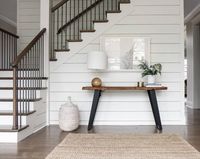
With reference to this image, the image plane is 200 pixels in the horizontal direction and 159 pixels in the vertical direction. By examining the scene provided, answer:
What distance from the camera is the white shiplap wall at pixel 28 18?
7086 millimetres

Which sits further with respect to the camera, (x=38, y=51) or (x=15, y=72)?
(x=38, y=51)

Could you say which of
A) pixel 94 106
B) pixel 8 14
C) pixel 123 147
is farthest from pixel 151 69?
pixel 8 14

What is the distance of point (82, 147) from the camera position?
10.4ft

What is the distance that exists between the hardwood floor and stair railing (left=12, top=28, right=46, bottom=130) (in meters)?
0.35

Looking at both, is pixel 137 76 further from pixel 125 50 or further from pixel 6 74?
pixel 6 74

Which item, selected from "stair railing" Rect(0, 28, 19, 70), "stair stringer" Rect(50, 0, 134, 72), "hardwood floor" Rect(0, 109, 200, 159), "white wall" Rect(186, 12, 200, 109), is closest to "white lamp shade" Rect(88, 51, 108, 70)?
"stair stringer" Rect(50, 0, 134, 72)

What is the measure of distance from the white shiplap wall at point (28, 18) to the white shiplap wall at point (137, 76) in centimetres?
256

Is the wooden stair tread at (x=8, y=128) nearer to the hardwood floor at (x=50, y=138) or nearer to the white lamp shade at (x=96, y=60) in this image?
the hardwood floor at (x=50, y=138)

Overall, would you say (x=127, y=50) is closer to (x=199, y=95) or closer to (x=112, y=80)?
(x=112, y=80)

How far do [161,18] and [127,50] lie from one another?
35.1 inches

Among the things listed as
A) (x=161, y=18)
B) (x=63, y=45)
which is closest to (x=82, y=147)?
(x=161, y=18)

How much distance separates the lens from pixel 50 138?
3.74 metres

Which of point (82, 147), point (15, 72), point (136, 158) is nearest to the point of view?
point (136, 158)

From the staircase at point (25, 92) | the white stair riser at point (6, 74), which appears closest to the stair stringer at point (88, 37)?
the staircase at point (25, 92)
